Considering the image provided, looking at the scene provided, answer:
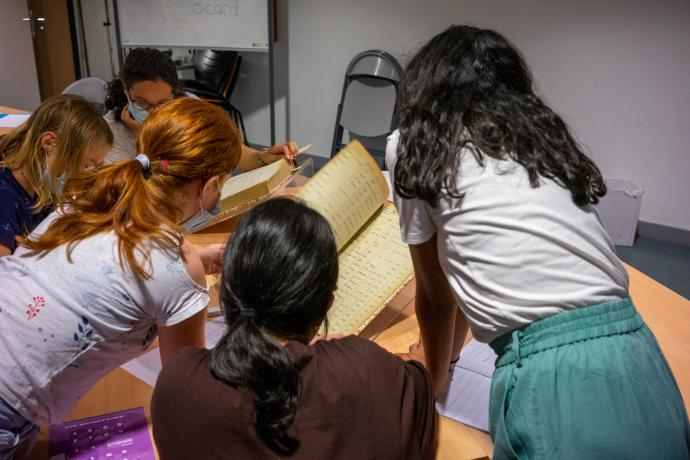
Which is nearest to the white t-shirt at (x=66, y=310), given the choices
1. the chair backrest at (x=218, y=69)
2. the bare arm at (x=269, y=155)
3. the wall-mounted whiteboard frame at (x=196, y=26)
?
the bare arm at (x=269, y=155)

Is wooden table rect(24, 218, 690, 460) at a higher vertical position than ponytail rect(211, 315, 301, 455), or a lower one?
lower

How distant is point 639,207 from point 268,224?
9.96 ft

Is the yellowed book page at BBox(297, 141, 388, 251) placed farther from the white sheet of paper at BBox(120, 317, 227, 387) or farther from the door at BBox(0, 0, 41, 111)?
the door at BBox(0, 0, 41, 111)

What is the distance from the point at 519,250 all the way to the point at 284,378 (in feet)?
1.27

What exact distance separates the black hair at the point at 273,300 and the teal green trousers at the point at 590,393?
31 cm

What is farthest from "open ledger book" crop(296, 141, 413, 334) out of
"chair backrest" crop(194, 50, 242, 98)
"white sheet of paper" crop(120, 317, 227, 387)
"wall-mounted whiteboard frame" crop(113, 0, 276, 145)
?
"chair backrest" crop(194, 50, 242, 98)

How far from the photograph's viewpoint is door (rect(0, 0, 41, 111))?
14.4ft

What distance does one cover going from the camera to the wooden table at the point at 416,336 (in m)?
0.94

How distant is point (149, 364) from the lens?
108 cm

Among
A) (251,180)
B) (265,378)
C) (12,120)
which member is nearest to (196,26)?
(12,120)

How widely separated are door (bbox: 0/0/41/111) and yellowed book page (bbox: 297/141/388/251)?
13.9ft

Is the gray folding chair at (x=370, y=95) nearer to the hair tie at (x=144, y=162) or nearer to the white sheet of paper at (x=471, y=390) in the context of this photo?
the white sheet of paper at (x=471, y=390)

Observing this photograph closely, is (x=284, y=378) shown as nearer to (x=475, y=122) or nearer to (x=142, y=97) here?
(x=475, y=122)

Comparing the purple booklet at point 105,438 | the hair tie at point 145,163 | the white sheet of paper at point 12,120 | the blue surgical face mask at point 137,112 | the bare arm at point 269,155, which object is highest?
the hair tie at point 145,163
